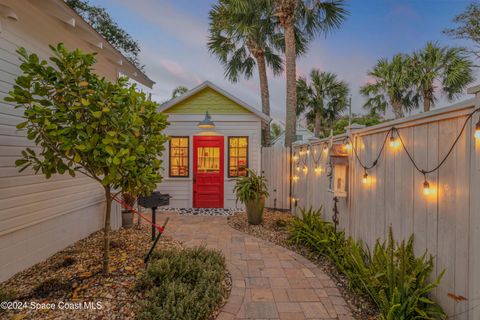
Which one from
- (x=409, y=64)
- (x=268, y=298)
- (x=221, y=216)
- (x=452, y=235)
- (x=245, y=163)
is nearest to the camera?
(x=452, y=235)

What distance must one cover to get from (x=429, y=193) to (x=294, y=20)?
25.0 ft

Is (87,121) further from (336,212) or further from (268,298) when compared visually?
(336,212)

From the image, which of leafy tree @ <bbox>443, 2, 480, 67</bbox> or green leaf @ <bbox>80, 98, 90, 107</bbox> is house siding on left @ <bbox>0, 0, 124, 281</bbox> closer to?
green leaf @ <bbox>80, 98, 90, 107</bbox>

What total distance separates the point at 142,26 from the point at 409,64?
11536 mm

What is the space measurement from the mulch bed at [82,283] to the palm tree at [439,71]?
12.3m

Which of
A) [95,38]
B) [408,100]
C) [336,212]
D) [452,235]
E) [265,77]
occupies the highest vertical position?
[265,77]

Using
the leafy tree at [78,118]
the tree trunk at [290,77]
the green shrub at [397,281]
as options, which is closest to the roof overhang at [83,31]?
the leafy tree at [78,118]

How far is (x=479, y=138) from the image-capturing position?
67.3 inches

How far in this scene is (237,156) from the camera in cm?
760

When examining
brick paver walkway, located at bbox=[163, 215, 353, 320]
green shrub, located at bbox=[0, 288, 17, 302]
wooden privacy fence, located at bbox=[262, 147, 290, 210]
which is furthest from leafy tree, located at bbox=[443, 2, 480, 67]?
green shrub, located at bbox=[0, 288, 17, 302]

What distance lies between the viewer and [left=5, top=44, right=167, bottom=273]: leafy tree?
2391 millimetres

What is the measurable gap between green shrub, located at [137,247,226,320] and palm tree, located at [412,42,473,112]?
11607 millimetres

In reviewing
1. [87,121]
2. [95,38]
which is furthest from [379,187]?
Answer: [95,38]

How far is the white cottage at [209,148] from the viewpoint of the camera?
7.52 metres
